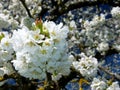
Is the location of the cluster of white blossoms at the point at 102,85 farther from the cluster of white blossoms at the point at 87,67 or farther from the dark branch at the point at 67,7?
the dark branch at the point at 67,7

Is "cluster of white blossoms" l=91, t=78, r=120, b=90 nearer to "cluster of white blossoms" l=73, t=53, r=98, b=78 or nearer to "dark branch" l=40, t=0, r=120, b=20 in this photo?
"cluster of white blossoms" l=73, t=53, r=98, b=78

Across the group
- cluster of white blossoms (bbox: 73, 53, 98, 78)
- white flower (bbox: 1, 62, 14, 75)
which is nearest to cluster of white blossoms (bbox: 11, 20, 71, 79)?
white flower (bbox: 1, 62, 14, 75)

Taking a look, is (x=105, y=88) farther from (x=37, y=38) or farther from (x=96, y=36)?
(x=96, y=36)

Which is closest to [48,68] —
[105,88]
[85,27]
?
[105,88]

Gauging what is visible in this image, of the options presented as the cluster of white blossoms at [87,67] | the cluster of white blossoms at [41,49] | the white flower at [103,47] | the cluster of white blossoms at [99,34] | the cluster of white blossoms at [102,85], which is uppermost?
the cluster of white blossoms at [99,34]

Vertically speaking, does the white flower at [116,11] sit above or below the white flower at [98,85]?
above

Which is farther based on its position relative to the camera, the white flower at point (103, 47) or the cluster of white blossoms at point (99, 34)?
the cluster of white blossoms at point (99, 34)

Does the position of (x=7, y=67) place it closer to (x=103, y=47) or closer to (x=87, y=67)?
(x=87, y=67)

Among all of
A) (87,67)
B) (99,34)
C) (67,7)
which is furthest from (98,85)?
(99,34)

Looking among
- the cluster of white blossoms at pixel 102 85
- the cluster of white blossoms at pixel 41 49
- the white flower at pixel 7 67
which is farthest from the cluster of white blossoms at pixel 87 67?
the cluster of white blossoms at pixel 41 49
